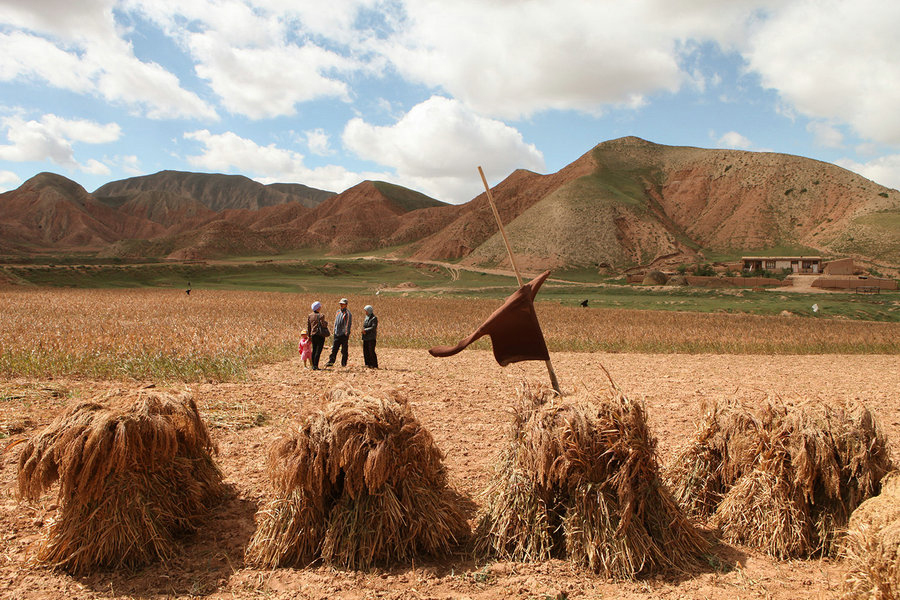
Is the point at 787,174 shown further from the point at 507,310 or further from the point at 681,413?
the point at 507,310

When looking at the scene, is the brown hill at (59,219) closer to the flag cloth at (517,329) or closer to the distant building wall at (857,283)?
the distant building wall at (857,283)

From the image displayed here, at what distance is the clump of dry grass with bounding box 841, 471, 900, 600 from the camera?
3.31m

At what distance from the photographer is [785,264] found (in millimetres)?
56875

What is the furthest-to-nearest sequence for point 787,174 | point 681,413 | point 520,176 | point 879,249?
point 520,176
point 787,174
point 879,249
point 681,413

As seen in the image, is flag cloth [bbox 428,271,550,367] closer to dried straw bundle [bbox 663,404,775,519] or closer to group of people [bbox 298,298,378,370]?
dried straw bundle [bbox 663,404,775,519]

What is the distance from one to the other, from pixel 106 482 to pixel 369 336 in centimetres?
921

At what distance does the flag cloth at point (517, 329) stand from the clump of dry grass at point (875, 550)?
8.05ft

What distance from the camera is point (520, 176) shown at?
398ft

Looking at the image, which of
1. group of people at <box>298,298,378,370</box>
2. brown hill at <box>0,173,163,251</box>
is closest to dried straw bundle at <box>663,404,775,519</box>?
group of people at <box>298,298,378,370</box>

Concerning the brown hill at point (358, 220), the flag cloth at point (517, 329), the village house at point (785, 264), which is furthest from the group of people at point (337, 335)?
the brown hill at point (358, 220)

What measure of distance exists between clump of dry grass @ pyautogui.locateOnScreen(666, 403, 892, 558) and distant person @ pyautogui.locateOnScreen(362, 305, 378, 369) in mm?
9687

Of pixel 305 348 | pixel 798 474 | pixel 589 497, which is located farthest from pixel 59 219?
pixel 798 474

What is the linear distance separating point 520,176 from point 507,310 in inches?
Answer: 4783

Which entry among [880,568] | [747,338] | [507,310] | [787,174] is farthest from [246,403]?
[787,174]
